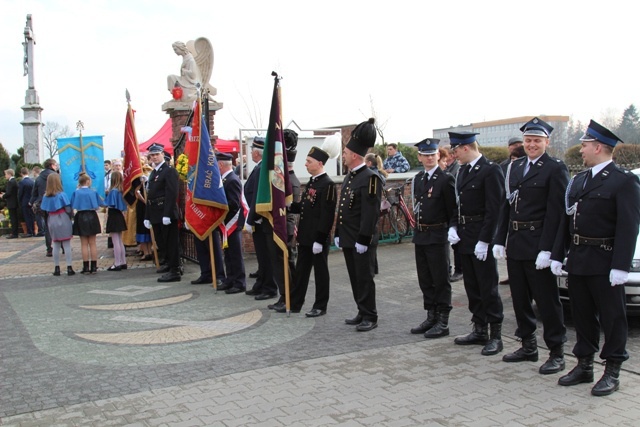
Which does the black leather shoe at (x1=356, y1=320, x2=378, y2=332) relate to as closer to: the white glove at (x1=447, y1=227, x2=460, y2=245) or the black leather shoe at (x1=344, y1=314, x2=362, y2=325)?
the black leather shoe at (x1=344, y1=314, x2=362, y2=325)

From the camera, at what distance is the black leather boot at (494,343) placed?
19.2 feet

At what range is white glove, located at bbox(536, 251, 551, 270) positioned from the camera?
5.09 metres

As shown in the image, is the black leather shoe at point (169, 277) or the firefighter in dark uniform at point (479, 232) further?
the black leather shoe at point (169, 277)

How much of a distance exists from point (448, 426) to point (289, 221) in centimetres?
426

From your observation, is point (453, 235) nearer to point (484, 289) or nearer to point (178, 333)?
point (484, 289)

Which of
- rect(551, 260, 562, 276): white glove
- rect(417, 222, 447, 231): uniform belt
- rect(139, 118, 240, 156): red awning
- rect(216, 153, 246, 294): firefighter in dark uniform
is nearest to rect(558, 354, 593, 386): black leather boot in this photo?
rect(551, 260, 562, 276): white glove

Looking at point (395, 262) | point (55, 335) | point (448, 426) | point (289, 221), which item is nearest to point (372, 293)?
point (289, 221)

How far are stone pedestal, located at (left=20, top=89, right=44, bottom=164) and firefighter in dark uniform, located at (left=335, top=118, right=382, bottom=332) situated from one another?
20919 millimetres

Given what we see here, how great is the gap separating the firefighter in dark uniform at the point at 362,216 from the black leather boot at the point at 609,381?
2577 mm

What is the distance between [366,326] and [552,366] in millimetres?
2096

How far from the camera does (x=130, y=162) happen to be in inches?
444

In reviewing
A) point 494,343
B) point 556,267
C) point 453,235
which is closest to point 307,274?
point 453,235

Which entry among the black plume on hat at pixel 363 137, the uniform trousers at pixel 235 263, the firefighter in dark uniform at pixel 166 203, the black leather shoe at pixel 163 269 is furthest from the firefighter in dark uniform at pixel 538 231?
the black leather shoe at pixel 163 269

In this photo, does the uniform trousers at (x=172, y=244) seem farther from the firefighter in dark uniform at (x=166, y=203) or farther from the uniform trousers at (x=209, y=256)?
the uniform trousers at (x=209, y=256)
